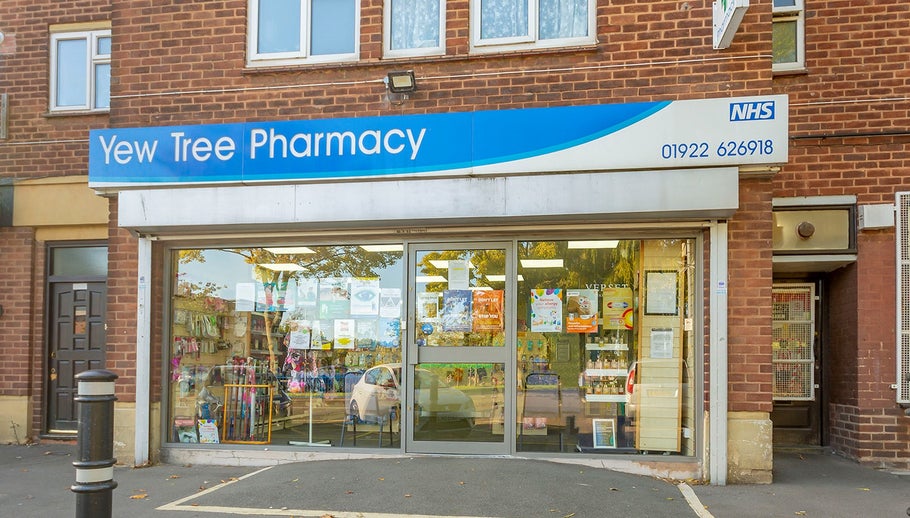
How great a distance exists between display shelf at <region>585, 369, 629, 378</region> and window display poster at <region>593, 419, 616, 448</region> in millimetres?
457

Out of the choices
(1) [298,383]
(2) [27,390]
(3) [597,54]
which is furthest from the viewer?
(2) [27,390]

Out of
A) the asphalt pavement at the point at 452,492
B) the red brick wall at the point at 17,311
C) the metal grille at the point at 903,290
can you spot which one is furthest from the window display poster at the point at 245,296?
the metal grille at the point at 903,290

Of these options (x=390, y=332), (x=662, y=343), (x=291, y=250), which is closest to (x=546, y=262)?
(x=662, y=343)

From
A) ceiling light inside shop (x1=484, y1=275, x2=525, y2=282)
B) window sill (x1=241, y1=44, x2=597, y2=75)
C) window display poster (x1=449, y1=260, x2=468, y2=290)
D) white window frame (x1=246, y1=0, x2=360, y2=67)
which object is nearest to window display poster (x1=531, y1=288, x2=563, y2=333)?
ceiling light inside shop (x1=484, y1=275, x2=525, y2=282)

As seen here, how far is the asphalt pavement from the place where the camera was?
6250 mm

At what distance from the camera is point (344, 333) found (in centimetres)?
859

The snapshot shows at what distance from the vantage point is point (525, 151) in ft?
24.5

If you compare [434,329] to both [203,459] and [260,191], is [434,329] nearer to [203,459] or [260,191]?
[260,191]

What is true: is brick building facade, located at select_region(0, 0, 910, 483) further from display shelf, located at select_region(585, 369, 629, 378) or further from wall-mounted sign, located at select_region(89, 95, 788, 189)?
display shelf, located at select_region(585, 369, 629, 378)

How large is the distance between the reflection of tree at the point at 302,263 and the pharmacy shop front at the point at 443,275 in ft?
0.07

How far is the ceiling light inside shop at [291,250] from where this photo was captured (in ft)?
28.0

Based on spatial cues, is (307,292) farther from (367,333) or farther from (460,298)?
(460,298)

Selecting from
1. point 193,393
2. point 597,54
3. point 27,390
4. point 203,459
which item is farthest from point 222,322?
point 597,54

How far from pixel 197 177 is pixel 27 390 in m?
4.43
